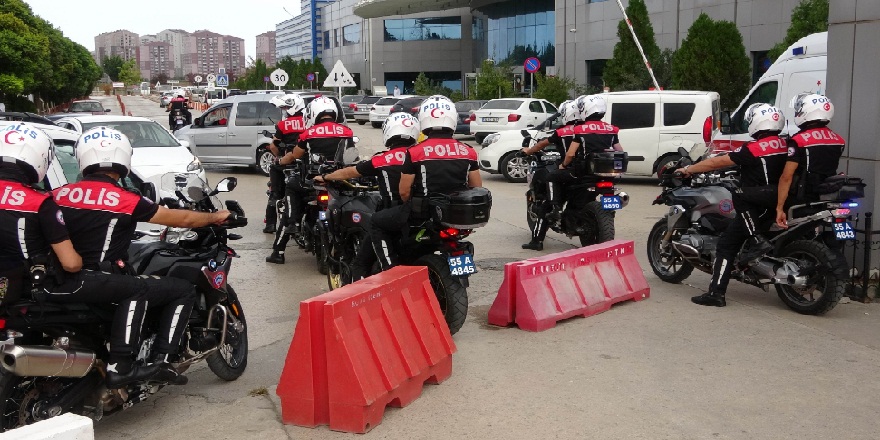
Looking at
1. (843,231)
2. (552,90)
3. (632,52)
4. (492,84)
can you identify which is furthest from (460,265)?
(492,84)

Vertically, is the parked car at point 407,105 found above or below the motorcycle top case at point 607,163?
above

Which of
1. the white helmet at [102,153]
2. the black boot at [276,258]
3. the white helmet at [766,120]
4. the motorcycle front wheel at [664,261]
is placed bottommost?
the black boot at [276,258]

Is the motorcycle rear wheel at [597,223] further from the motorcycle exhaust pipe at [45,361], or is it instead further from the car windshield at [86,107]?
the car windshield at [86,107]

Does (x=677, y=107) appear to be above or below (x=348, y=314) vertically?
above

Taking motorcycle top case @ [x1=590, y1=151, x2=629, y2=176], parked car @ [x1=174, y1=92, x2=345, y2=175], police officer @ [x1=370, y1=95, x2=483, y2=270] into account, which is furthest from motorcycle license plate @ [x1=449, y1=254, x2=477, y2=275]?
parked car @ [x1=174, y1=92, x2=345, y2=175]

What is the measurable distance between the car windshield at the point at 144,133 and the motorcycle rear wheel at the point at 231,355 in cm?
986

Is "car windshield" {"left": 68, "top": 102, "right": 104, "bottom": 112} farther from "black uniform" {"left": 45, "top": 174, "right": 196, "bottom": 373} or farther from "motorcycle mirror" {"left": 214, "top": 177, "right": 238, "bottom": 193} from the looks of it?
"black uniform" {"left": 45, "top": 174, "right": 196, "bottom": 373}

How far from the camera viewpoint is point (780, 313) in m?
7.74

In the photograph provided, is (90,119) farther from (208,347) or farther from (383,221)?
(208,347)

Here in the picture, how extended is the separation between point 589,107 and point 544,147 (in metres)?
0.84

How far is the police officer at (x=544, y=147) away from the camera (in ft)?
34.9

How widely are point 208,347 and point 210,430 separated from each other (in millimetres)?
641

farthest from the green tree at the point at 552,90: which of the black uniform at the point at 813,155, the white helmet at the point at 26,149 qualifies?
the white helmet at the point at 26,149

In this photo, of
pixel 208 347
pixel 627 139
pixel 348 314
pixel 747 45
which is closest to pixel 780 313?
pixel 348 314
